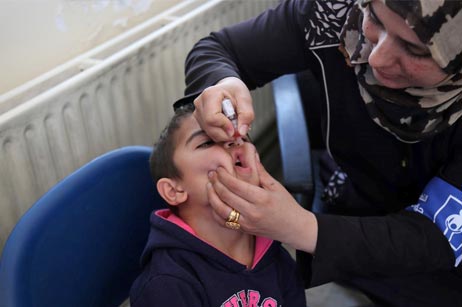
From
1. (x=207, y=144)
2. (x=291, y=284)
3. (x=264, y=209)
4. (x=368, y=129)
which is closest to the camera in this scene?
(x=264, y=209)

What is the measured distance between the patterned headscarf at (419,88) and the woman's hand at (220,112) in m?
0.28

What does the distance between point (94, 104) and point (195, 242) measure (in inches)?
20.2

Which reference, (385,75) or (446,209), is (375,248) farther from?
(385,75)

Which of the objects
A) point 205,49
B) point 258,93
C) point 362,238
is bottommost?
point 258,93

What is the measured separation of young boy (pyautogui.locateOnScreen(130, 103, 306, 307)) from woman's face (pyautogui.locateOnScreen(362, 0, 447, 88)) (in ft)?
0.98

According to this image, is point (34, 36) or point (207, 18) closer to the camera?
point (34, 36)

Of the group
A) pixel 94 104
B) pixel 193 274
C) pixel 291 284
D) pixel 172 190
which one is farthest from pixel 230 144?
pixel 94 104

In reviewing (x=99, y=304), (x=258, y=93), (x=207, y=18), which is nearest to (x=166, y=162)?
(x=99, y=304)

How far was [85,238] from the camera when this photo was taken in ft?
3.25

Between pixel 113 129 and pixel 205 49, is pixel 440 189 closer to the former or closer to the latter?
pixel 205 49

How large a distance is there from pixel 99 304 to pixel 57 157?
0.38 metres

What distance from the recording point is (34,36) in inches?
48.9

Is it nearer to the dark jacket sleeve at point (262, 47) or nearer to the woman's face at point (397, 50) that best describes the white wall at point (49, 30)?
the dark jacket sleeve at point (262, 47)

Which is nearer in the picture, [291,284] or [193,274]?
[193,274]
